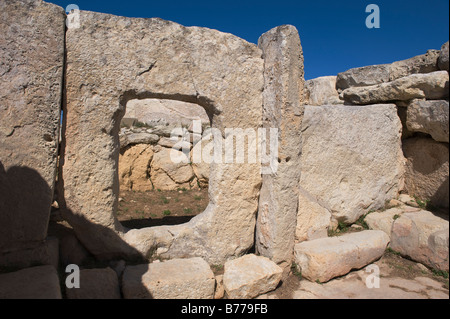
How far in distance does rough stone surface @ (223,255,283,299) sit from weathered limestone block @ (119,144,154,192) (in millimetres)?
3680

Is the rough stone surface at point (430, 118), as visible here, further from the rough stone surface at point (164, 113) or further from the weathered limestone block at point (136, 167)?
the weathered limestone block at point (136, 167)

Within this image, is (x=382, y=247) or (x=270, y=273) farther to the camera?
(x=382, y=247)

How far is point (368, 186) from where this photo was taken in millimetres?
4320

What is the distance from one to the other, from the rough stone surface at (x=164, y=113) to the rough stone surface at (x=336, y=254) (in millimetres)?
4204

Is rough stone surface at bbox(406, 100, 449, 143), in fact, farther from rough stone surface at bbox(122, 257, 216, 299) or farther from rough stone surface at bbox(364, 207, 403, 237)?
rough stone surface at bbox(122, 257, 216, 299)

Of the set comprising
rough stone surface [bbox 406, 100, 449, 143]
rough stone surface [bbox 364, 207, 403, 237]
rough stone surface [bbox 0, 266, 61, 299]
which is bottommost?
rough stone surface [bbox 0, 266, 61, 299]

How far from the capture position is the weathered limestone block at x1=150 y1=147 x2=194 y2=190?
256 inches

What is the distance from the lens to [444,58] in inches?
150

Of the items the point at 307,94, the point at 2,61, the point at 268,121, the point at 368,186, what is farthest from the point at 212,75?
the point at 307,94

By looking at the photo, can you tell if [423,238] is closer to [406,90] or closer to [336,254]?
[336,254]

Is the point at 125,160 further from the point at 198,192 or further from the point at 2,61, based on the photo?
the point at 2,61

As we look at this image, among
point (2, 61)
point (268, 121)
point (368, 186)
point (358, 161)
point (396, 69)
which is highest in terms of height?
point (396, 69)

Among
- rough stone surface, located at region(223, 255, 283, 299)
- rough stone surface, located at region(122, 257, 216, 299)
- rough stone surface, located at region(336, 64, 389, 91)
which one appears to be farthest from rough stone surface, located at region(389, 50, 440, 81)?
rough stone surface, located at region(122, 257, 216, 299)

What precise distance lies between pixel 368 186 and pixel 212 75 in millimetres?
2698
